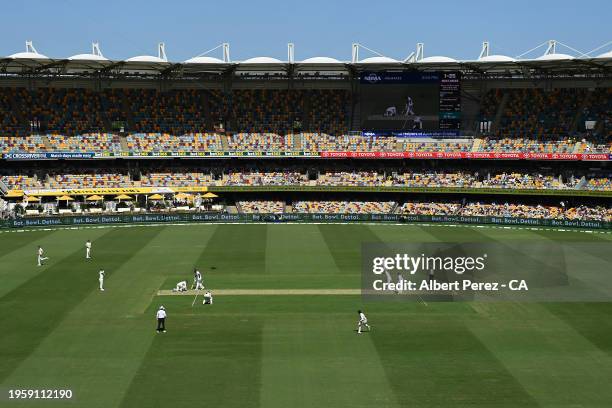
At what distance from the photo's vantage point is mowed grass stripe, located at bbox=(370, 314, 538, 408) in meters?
21.1

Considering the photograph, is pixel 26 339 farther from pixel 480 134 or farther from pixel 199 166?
pixel 480 134

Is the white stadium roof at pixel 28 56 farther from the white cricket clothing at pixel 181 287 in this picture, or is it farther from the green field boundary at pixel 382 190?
the white cricket clothing at pixel 181 287

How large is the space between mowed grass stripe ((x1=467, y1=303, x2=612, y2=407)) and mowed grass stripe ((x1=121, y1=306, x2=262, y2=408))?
9.26 m

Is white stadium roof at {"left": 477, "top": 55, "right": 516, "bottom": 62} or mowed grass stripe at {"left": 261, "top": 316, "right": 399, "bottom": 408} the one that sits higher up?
white stadium roof at {"left": 477, "top": 55, "right": 516, "bottom": 62}

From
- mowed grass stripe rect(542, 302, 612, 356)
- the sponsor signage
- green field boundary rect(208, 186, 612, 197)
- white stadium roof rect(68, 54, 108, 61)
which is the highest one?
white stadium roof rect(68, 54, 108, 61)

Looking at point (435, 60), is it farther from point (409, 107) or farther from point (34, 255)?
Answer: point (34, 255)

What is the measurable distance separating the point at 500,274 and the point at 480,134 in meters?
37.8

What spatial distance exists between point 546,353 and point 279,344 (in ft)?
33.8

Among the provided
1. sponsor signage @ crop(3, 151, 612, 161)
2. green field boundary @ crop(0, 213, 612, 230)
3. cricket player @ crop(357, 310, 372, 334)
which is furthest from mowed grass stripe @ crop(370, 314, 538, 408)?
sponsor signage @ crop(3, 151, 612, 161)

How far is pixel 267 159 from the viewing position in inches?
2985

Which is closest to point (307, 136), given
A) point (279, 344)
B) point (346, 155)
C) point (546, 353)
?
point (346, 155)

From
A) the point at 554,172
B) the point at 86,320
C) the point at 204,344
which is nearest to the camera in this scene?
the point at 204,344

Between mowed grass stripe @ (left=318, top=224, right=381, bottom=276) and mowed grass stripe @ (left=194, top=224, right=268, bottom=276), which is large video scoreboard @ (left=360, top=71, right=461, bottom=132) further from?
mowed grass stripe @ (left=194, top=224, right=268, bottom=276)

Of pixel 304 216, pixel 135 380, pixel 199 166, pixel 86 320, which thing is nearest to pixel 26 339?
pixel 86 320
